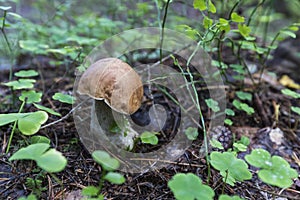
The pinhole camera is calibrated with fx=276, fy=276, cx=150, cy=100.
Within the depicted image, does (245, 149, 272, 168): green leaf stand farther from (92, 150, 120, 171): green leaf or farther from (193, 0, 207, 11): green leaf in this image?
(193, 0, 207, 11): green leaf

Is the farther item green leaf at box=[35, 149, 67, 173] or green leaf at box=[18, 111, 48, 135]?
green leaf at box=[18, 111, 48, 135]

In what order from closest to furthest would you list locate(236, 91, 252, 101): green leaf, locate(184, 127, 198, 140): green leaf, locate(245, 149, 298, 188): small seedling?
locate(245, 149, 298, 188): small seedling, locate(184, 127, 198, 140): green leaf, locate(236, 91, 252, 101): green leaf

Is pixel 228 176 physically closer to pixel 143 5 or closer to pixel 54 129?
pixel 54 129

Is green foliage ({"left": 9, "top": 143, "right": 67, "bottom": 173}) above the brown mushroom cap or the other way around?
the other way around

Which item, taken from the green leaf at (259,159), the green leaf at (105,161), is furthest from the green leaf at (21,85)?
the green leaf at (259,159)

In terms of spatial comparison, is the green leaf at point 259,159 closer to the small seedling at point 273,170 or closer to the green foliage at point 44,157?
the small seedling at point 273,170

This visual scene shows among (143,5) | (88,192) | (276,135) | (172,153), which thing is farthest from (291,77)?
(88,192)

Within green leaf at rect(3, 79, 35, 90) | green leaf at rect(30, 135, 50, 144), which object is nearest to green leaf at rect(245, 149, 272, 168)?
green leaf at rect(30, 135, 50, 144)

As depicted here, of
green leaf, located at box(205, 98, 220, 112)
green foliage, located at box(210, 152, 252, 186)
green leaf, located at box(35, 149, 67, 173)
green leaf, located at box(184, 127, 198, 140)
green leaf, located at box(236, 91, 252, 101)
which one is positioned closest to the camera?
green leaf, located at box(35, 149, 67, 173)
